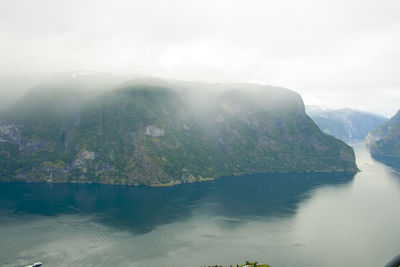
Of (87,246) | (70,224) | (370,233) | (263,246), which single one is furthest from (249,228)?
(70,224)

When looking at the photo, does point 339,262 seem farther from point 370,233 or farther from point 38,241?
point 38,241

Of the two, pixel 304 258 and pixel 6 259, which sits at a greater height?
pixel 6 259

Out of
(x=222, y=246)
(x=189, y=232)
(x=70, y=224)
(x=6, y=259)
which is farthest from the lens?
(x=70, y=224)

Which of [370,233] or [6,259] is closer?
[6,259]

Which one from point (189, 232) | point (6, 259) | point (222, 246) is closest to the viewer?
point (6, 259)

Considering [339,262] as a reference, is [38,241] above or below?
above

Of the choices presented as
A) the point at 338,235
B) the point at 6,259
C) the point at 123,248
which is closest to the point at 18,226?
the point at 6,259

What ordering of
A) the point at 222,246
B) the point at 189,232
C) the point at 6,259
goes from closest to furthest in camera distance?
the point at 6,259
the point at 222,246
the point at 189,232

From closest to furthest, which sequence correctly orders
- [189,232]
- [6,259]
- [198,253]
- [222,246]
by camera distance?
[6,259]
[198,253]
[222,246]
[189,232]

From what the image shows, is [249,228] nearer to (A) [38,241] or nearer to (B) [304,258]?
(B) [304,258]
